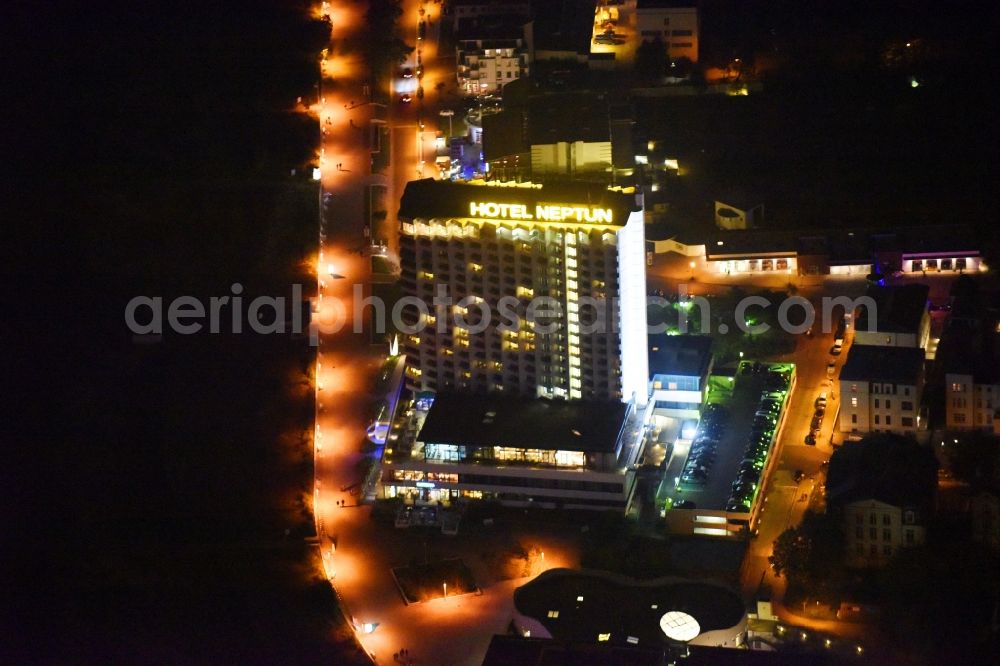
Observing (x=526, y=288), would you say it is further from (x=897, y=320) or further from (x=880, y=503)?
(x=880, y=503)

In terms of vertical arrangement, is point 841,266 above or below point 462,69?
below

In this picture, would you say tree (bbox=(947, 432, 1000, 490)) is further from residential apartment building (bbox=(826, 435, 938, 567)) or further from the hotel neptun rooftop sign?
the hotel neptun rooftop sign

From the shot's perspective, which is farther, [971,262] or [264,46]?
[264,46]

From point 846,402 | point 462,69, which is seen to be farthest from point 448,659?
point 462,69

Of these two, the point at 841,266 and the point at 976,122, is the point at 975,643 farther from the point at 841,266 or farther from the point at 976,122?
the point at 976,122

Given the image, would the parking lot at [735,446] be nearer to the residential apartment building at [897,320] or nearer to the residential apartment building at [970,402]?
the residential apartment building at [897,320]

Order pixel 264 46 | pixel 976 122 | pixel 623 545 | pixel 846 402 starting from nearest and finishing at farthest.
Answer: pixel 623 545, pixel 846 402, pixel 976 122, pixel 264 46

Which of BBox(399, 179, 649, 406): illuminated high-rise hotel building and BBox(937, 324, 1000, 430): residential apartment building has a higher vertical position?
BBox(399, 179, 649, 406): illuminated high-rise hotel building

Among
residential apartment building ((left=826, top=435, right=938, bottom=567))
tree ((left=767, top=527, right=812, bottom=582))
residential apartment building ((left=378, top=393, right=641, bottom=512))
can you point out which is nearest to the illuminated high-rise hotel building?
residential apartment building ((left=378, top=393, right=641, bottom=512))

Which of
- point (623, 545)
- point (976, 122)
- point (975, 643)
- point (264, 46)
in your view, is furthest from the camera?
point (264, 46)
